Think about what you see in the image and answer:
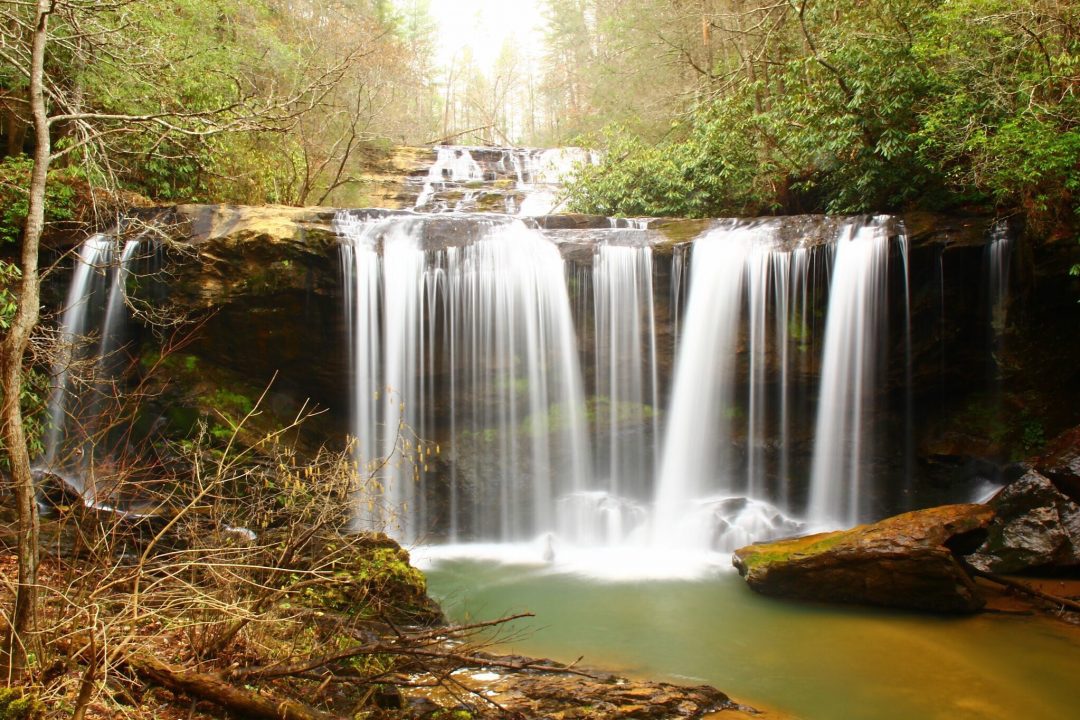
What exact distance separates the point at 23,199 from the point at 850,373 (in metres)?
12.3

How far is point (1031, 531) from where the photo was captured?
8.13 meters

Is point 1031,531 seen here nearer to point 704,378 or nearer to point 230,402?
point 704,378

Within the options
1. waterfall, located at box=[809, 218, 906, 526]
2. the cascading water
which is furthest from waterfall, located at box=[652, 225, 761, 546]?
waterfall, located at box=[809, 218, 906, 526]

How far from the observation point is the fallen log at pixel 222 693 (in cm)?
382

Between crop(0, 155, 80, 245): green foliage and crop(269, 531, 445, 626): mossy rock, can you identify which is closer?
crop(269, 531, 445, 626): mossy rock

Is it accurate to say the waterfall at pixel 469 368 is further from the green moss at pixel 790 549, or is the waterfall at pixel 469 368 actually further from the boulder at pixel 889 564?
the boulder at pixel 889 564

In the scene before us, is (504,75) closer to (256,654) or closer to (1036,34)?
(1036,34)

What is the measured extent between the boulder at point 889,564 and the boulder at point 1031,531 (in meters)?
0.47

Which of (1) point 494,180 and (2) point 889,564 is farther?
(1) point 494,180

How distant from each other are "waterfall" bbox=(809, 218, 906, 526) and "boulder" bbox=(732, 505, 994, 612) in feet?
6.87

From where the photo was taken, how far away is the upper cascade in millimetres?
19641

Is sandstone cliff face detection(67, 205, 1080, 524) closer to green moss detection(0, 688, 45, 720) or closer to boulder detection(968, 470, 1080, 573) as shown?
boulder detection(968, 470, 1080, 573)

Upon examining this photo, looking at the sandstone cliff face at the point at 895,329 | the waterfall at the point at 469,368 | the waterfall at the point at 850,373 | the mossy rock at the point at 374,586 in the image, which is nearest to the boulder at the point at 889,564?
the waterfall at the point at 850,373

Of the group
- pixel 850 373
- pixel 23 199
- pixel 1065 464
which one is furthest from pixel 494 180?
pixel 1065 464
